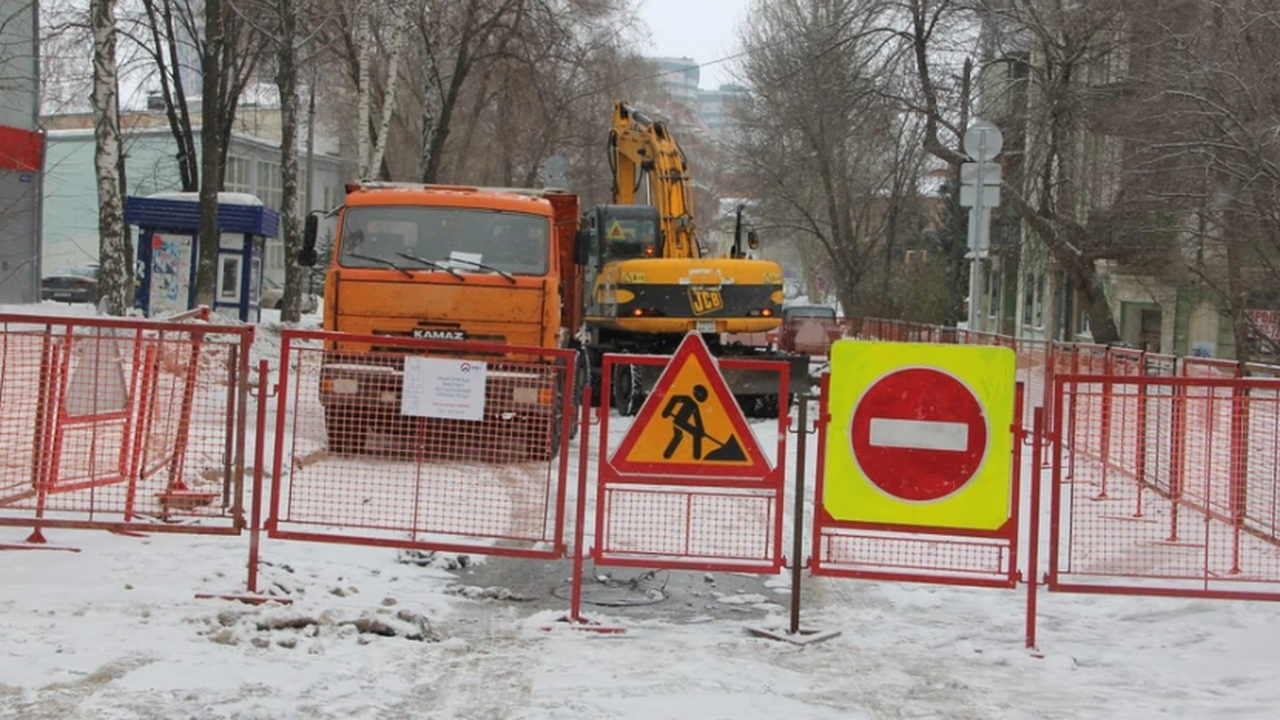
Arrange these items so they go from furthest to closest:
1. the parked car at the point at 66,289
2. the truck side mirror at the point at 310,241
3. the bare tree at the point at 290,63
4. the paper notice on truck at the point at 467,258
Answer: the parked car at the point at 66,289 → the bare tree at the point at 290,63 → the truck side mirror at the point at 310,241 → the paper notice on truck at the point at 467,258

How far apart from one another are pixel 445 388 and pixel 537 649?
1668 mm

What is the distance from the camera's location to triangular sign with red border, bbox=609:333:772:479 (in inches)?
299

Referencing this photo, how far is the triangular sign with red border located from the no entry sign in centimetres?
55

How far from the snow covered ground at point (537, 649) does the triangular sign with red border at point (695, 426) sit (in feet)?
3.08

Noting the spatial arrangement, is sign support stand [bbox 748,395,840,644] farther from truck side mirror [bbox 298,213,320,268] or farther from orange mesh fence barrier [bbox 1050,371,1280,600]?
truck side mirror [bbox 298,213,320,268]

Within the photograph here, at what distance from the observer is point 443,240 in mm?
14344

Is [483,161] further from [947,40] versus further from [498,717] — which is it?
[498,717]

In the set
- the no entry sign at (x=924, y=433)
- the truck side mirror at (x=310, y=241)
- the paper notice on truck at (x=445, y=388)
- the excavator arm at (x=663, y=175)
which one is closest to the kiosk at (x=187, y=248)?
the excavator arm at (x=663, y=175)

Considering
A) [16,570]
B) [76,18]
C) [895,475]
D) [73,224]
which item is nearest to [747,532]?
[895,475]

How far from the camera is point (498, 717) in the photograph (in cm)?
592

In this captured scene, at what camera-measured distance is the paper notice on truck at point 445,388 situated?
25.8ft

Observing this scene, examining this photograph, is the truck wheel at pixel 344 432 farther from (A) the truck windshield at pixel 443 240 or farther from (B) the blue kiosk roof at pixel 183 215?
(B) the blue kiosk roof at pixel 183 215

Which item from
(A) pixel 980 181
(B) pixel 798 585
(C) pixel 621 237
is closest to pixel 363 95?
(C) pixel 621 237

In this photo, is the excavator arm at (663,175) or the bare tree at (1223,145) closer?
the bare tree at (1223,145)
